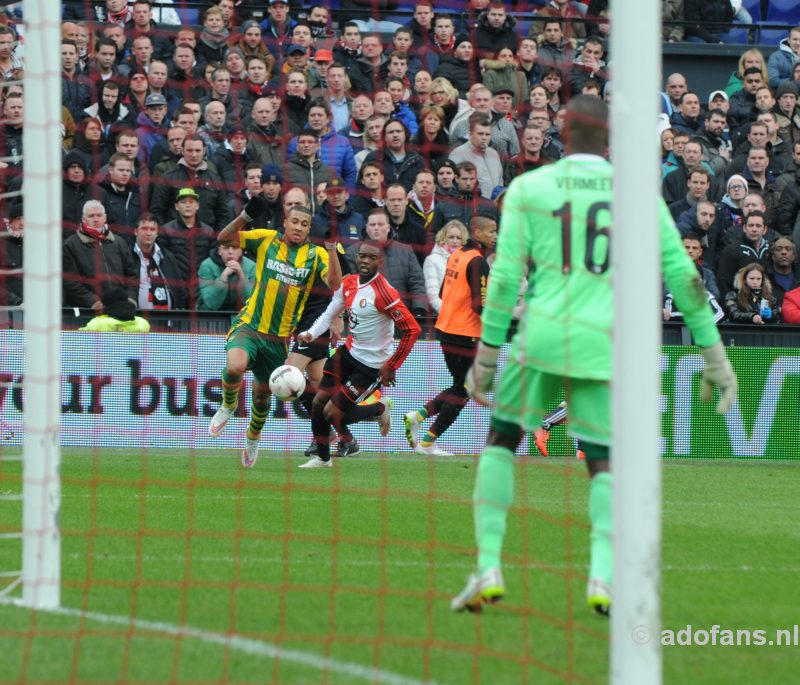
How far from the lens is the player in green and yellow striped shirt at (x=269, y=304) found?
41.8ft

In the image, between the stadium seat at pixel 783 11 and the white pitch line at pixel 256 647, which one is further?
the stadium seat at pixel 783 11

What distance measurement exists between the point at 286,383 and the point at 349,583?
17.7 feet

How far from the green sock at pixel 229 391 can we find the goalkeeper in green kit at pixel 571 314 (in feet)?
22.3

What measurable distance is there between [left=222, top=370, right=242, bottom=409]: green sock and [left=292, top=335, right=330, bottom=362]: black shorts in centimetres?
101

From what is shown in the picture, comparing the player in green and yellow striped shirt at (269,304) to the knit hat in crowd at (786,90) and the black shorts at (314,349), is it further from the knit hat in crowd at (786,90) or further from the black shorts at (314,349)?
the knit hat in crowd at (786,90)

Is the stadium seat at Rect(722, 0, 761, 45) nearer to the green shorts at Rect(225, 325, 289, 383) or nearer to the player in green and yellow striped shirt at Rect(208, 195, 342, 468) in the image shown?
the player in green and yellow striped shirt at Rect(208, 195, 342, 468)

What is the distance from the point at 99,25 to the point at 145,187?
5.72 feet

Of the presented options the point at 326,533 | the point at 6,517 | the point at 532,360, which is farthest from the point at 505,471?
Answer: the point at 6,517

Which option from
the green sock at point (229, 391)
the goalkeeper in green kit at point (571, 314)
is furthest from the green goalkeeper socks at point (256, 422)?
the goalkeeper in green kit at point (571, 314)

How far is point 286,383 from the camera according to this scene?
12.4 m

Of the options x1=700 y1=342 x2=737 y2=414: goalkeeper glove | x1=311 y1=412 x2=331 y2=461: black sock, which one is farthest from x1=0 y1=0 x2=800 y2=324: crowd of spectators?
x1=700 y1=342 x2=737 y2=414: goalkeeper glove

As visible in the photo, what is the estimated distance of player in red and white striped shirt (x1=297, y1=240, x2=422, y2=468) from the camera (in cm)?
1364

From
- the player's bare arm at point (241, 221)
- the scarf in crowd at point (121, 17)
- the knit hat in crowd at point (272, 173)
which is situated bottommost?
the player's bare arm at point (241, 221)

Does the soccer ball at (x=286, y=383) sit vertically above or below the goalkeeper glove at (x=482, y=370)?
below
